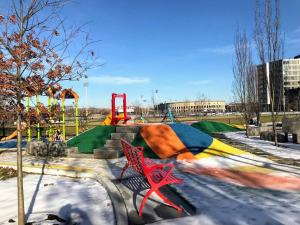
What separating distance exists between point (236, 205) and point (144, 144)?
6613 millimetres

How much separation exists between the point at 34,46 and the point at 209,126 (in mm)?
21169

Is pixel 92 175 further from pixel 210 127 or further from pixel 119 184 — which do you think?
pixel 210 127

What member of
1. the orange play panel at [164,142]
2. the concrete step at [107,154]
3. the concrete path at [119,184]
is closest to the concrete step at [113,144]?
the concrete step at [107,154]

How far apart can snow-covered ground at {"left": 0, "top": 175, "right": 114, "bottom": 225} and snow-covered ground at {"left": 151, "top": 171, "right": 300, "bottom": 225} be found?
125 cm

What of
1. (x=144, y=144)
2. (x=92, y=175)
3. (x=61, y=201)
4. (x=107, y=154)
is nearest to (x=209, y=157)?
(x=144, y=144)

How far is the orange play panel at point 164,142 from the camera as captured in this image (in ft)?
36.4

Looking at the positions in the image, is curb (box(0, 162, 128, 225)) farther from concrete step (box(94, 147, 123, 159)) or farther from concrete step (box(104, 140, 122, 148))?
concrete step (box(104, 140, 122, 148))

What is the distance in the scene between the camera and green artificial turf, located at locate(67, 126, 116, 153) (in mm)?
12723

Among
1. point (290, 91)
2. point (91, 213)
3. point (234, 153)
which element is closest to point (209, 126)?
point (234, 153)

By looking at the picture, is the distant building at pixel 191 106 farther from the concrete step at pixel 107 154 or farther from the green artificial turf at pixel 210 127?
the concrete step at pixel 107 154

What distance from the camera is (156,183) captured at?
223 inches

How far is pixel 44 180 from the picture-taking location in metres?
8.32

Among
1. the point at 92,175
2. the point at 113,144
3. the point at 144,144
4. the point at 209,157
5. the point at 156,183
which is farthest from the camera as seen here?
the point at 113,144

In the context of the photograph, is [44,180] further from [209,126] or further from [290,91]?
[290,91]
